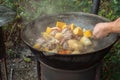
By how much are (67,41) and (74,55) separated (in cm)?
40

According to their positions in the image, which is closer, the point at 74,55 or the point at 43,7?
the point at 74,55

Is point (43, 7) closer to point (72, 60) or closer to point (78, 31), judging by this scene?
point (78, 31)

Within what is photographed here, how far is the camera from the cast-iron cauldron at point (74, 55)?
2902 mm

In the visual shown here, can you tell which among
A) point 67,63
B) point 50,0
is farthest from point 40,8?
point 67,63

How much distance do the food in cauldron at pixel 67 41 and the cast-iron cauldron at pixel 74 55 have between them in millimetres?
127

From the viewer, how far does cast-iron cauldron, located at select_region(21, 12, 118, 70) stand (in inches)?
114

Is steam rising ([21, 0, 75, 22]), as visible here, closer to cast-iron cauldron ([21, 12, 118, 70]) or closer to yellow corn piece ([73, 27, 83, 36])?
cast-iron cauldron ([21, 12, 118, 70])

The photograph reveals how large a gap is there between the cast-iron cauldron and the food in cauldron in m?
0.13

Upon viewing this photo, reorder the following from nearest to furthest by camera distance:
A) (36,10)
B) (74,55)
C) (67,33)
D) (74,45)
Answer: (74,55) < (74,45) < (67,33) < (36,10)

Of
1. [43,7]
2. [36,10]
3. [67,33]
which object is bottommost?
[36,10]

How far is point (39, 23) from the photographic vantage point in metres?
3.70

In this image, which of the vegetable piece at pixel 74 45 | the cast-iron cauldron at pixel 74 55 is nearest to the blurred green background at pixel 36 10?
the cast-iron cauldron at pixel 74 55

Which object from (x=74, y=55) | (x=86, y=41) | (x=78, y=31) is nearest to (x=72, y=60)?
(x=74, y=55)

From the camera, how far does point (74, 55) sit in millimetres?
2822
